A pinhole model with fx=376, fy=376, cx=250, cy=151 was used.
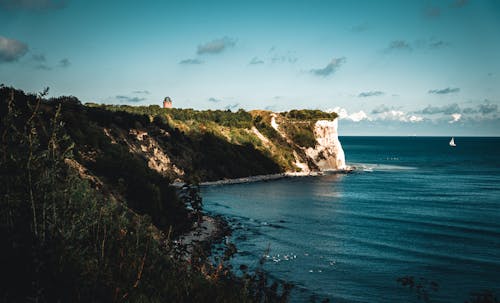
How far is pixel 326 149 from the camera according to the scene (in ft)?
381

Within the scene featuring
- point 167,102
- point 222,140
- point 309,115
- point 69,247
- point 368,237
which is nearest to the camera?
point 69,247

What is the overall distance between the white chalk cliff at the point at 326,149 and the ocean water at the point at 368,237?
37722 millimetres

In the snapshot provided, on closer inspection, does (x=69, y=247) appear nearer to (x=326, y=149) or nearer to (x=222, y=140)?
(x=222, y=140)

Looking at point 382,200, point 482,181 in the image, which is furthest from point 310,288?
point 482,181

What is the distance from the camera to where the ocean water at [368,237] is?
26.4 meters

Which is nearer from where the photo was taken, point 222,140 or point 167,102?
point 222,140

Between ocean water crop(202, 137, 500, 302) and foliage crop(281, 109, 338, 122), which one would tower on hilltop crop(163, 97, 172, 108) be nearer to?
foliage crop(281, 109, 338, 122)

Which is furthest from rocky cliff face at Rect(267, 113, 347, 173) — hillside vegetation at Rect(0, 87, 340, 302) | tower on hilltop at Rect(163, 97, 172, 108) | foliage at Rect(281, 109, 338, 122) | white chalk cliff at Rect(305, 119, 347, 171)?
hillside vegetation at Rect(0, 87, 340, 302)

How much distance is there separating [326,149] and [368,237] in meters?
78.4

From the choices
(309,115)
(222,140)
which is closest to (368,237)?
(222,140)

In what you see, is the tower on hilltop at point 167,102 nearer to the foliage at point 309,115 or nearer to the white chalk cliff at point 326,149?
the foliage at point 309,115

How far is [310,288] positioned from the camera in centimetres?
2530

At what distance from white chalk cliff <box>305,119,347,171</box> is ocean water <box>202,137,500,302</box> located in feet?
124

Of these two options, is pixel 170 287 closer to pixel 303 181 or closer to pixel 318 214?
pixel 318 214
